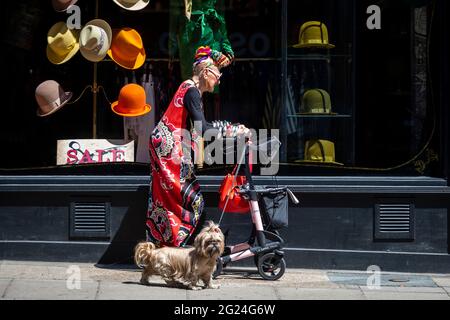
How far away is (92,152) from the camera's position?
36.1ft

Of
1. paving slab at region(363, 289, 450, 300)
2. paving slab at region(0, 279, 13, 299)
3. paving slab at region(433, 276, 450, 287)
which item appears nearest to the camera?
paving slab at region(0, 279, 13, 299)

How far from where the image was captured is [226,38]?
1091 cm

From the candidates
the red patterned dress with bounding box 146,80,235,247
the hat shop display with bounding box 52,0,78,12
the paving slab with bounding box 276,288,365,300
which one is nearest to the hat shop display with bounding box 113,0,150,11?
the hat shop display with bounding box 52,0,78,12

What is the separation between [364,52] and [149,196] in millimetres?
2771

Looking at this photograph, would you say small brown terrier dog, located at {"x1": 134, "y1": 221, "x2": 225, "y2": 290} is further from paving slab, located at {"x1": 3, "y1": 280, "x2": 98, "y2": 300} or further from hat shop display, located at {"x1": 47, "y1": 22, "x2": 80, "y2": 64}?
hat shop display, located at {"x1": 47, "y1": 22, "x2": 80, "y2": 64}

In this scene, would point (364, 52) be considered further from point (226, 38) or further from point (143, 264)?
point (143, 264)

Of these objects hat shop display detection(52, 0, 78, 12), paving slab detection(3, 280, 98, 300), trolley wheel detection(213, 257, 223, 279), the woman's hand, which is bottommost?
paving slab detection(3, 280, 98, 300)

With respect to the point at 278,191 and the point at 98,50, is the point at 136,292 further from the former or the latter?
the point at 98,50

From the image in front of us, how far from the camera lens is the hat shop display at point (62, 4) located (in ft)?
35.8

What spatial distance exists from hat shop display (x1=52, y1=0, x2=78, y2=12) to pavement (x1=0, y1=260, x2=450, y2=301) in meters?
2.71

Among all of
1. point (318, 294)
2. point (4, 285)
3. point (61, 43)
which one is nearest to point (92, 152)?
point (61, 43)

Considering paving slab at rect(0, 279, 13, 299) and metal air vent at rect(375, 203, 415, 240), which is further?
metal air vent at rect(375, 203, 415, 240)

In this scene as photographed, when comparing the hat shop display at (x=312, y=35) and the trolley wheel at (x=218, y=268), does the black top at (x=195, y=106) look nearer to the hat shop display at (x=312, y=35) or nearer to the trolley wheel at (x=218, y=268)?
the trolley wheel at (x=218, y=268)

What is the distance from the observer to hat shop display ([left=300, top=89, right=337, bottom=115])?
11.0 metres
